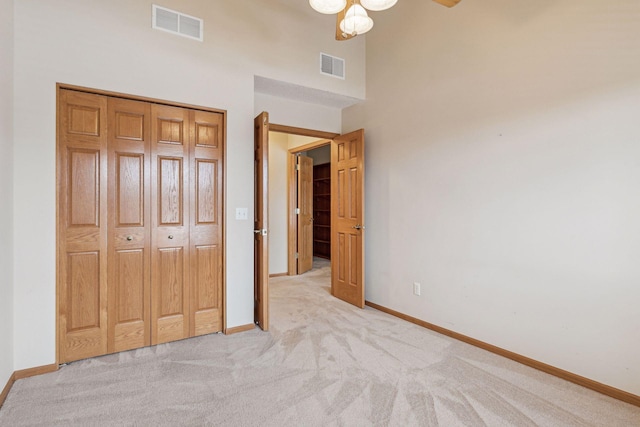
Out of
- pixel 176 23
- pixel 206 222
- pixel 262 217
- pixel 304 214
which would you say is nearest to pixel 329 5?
pixel 176 23

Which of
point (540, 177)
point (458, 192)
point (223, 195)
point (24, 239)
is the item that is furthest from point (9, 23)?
point (540, 177)

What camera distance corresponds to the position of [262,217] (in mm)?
3035

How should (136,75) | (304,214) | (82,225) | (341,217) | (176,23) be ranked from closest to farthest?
1. (82,225)
2. (136,75)
3. (176,23)
4. (341,217)
5. (304,214)

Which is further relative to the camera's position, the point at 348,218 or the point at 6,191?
the point at 348,218

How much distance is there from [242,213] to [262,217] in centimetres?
21

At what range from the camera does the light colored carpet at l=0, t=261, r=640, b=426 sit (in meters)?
1.78

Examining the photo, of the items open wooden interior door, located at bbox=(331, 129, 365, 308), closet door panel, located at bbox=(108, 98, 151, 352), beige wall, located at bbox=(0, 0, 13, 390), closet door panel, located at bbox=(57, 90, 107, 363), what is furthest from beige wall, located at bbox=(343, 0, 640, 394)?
beige wall, located at bbox=(0, 0, 13, 390)

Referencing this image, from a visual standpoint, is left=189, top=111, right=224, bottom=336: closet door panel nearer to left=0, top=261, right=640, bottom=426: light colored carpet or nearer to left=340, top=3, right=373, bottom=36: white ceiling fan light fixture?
left=0, top=261, right=640, bottom=426: light colored carpet

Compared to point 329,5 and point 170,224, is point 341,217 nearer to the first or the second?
point 170,224

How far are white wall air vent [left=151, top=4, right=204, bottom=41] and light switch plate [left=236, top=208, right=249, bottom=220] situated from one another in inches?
62.1

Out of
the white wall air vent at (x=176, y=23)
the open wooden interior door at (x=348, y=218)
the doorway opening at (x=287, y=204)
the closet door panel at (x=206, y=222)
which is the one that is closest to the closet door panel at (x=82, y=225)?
the closet door panel at (x=206, y=222)

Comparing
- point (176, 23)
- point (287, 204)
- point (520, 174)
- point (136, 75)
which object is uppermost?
point (176, 23)

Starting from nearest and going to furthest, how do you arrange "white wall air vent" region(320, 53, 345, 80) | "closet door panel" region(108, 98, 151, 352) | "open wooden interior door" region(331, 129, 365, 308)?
"closet door panel" region(108, 98, 151, 352) → "white wall air vent" region(320, 53, 345, 80) → "open wooden interior door" region(331, 129, 365, 308)

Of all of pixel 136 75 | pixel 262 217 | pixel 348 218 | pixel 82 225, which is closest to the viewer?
pixel 82 225
